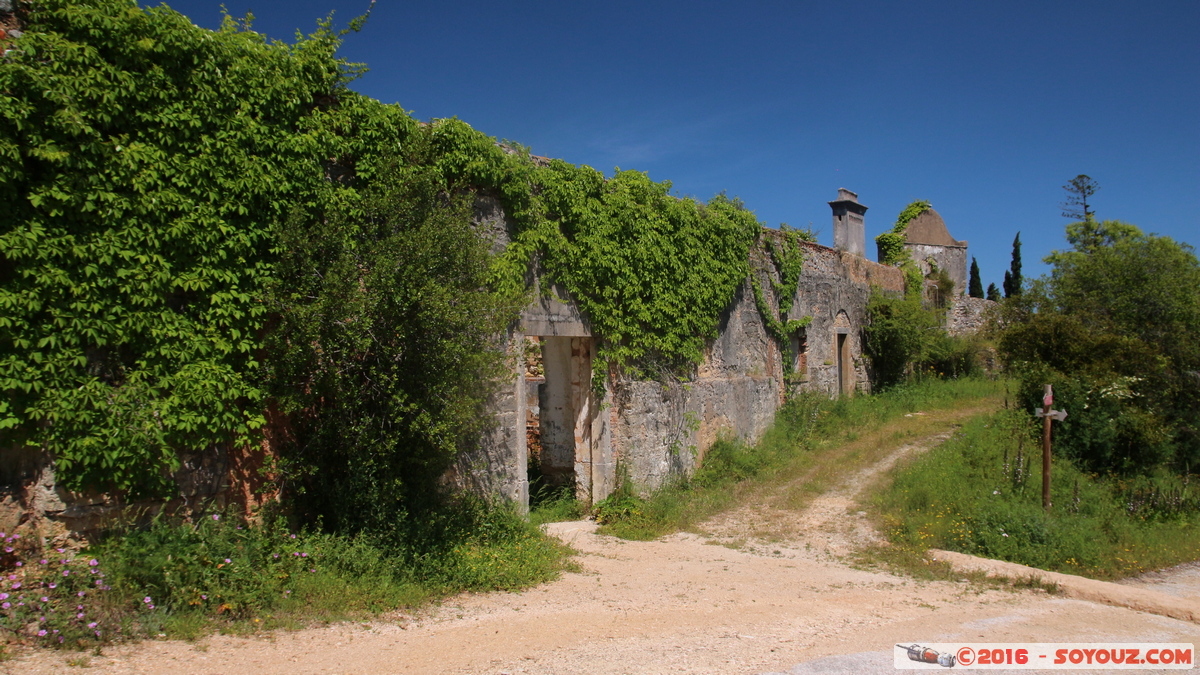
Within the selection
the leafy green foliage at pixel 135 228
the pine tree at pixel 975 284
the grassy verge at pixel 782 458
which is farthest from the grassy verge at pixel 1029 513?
the pine tree at pixel 975 284

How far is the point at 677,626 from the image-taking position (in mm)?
5340

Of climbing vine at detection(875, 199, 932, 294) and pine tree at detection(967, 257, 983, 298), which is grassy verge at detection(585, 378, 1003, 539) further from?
pine tree at detection(967, 257, 983, 298)

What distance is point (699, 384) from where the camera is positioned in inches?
420

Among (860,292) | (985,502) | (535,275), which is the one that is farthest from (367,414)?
(860,292)

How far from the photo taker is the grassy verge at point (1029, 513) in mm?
7496

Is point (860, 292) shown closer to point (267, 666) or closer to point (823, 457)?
point (823, 457)

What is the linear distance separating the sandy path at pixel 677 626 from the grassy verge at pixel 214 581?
0.18 metres

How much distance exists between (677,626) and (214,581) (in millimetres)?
3243

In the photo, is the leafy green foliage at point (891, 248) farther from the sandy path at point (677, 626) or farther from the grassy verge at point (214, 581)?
the grassy verge at point (214, 581)

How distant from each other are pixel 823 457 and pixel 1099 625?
6.52m

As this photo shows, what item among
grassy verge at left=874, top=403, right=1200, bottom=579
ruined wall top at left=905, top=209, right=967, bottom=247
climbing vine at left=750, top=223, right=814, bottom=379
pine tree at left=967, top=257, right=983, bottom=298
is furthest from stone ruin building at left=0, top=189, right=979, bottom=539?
pine tree at left=967, top=257, right=983, bottom=298

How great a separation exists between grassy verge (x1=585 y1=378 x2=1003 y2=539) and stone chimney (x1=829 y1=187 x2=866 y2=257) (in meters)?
3.90

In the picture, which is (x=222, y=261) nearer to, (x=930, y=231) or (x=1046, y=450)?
(x=1046, y=450)

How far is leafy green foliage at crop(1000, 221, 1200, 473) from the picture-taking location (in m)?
10.5
